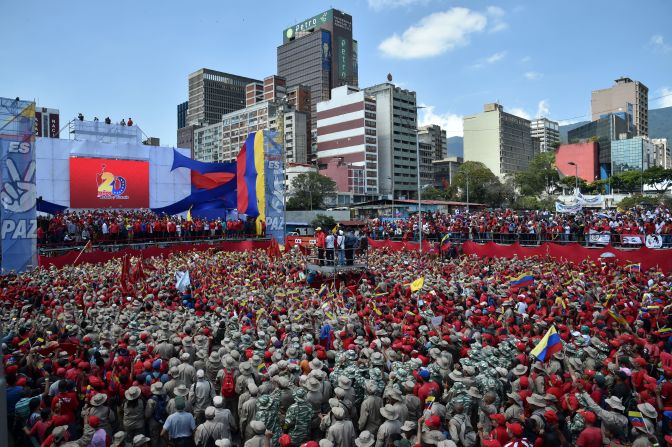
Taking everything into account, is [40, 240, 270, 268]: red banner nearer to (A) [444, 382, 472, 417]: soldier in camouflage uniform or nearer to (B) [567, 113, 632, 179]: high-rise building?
(A) [444, 382, 472, 417]: soldier in camouflage uniform

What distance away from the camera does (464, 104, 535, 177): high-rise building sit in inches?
5679

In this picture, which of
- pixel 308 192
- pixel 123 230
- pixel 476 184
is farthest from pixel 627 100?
pixel 123 230

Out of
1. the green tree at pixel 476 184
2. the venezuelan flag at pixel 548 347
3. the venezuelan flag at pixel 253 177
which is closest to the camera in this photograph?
the venezuelan flag at pixel 548 347

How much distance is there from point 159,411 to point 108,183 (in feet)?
132

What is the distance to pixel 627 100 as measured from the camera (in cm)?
15475

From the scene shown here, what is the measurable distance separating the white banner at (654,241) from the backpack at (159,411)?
840 inches

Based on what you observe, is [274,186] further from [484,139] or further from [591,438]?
[484,139]

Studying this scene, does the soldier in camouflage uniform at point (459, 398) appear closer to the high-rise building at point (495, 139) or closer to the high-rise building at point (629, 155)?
the high-rise building at point (629, 155)

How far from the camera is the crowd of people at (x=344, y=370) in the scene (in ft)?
18.7

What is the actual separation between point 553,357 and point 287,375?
423cm

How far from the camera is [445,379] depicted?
724 cm

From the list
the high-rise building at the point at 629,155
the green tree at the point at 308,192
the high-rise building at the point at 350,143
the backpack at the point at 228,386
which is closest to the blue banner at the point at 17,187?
the backpack at the point at 228,386

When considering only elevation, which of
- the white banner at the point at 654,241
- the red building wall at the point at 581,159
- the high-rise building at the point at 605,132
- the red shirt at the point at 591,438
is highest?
the high-rise building at the point at 605,132

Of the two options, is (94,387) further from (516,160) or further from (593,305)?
(516,160)
